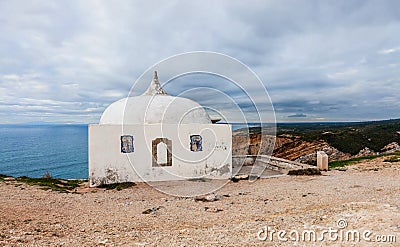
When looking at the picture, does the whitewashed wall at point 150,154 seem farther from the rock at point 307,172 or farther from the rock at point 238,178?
the rock at point 307,172

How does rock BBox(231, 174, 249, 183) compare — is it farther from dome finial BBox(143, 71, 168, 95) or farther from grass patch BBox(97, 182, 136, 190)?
dome finial BBox(143, 71, 168, 95)

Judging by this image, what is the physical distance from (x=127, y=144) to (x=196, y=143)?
134 inches

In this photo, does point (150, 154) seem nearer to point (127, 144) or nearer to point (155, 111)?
point (127, 144)

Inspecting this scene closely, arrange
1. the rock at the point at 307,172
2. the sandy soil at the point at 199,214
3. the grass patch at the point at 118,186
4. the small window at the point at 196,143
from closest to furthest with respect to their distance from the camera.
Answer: the sandy soil at the point at 199,214, the grass patch at the point at 118,186, the small window at the point at 196,143, the rock at the point at 307,172

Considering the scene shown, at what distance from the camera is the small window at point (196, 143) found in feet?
44.9

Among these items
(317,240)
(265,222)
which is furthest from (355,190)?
(317,240)

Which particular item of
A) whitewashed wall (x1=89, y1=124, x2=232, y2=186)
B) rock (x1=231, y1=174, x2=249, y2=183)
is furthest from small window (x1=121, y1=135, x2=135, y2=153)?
rock (x1=231, y1=174, x2=249, y2=183)

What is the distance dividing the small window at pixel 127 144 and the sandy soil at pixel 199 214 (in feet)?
5.73

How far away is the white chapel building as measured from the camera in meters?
12.3

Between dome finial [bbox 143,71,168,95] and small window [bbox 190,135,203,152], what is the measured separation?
9.96ft

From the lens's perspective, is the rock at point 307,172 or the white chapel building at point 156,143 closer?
the white chapel building at point 156,143

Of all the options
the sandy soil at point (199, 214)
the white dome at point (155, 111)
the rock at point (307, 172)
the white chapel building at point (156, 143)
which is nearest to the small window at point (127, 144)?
the white chapel building at point (156, 143)

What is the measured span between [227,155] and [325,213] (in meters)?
7.65

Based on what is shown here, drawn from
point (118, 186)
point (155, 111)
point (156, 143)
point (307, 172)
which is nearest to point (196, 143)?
point (156, 143)
